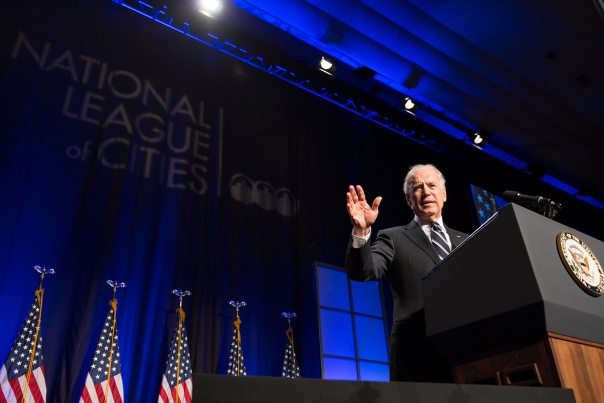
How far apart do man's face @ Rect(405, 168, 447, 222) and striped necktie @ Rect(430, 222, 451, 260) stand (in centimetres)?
5

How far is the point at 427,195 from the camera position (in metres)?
1.79

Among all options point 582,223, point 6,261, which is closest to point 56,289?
point 6,261

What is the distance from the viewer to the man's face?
5.79 ft

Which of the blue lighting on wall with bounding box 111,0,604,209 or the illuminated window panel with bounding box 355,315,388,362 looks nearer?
the blue lighting on wall with bounding box 111,0,604,209

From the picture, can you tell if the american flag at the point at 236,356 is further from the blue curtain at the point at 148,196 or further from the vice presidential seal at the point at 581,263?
the vice presidential seal at the point at 581,263

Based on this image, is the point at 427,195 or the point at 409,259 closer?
the point at 409,259

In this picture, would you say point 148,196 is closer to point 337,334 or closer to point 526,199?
point 337,334

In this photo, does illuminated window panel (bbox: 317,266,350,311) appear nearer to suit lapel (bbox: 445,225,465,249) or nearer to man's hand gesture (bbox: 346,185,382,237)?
suit lapel (bbox: 445,225,465,249)

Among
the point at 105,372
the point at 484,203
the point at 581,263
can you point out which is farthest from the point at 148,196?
the point at 484,203

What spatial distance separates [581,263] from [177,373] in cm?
284

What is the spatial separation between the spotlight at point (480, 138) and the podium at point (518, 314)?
5410 mm

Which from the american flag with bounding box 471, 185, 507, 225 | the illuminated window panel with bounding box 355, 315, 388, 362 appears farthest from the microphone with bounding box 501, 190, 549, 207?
the american flag with bounding box 471, 185, 507, 225

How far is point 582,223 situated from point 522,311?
26.2 ft

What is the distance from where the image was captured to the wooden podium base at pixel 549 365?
0.95 meters
